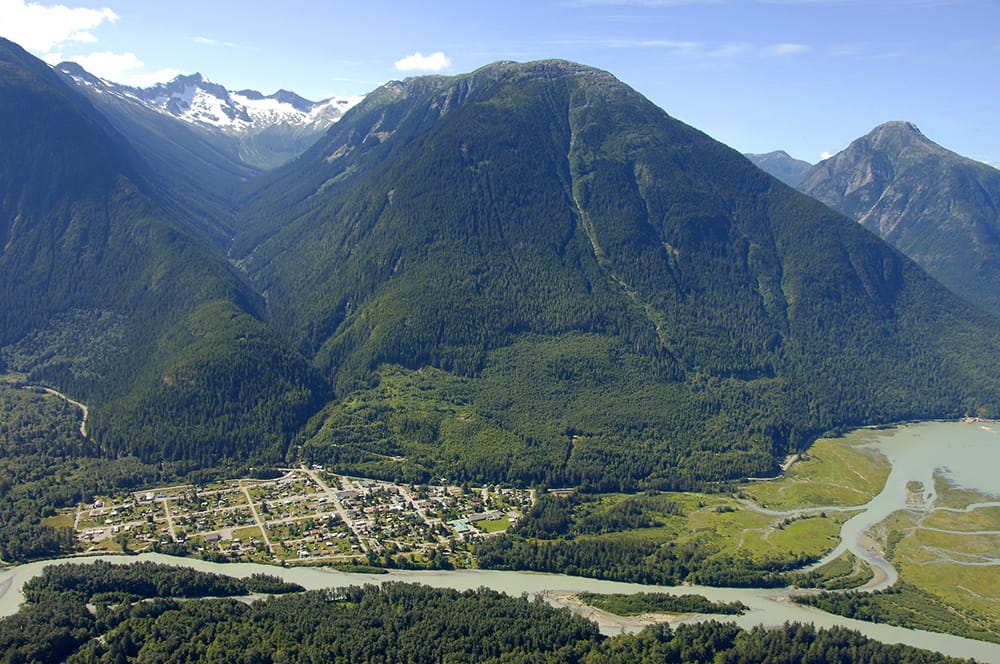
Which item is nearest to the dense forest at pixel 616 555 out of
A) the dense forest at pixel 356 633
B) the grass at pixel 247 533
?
the dense forest at pixel 356 633

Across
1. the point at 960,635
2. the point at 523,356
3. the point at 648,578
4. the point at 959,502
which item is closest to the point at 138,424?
the point at 523,356

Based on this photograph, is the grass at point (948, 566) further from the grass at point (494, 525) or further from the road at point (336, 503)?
the road at point (336, 503)

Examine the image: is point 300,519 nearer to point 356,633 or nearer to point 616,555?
point 356,633

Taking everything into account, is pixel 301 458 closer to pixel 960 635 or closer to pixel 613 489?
pixel 613 489

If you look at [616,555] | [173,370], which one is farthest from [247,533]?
[173,370]

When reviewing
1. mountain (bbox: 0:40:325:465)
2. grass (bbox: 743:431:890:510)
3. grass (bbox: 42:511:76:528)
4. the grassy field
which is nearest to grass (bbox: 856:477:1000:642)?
the grassy field

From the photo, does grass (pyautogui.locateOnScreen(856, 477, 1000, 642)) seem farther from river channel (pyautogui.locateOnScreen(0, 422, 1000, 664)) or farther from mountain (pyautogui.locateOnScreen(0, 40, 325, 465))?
mountain (pyautogui.locateOnScreen(0, 40, 325, 465))
